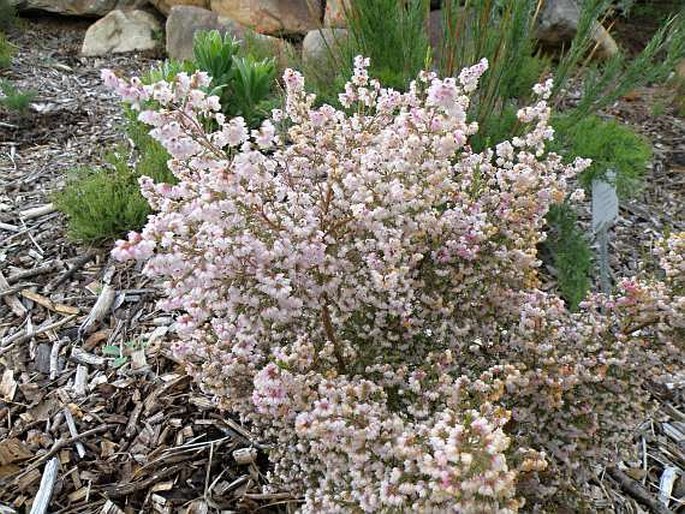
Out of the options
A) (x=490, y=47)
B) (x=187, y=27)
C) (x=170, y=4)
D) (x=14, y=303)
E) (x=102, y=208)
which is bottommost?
(x=170, y=4)

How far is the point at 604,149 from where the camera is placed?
277 centimetres

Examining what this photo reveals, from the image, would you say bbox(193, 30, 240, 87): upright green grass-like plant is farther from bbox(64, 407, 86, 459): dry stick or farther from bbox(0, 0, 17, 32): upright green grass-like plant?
bbox(0, 0, 17, 32): upright green grass-like plant

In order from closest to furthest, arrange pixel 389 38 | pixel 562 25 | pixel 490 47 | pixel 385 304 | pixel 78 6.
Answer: pixel 385 304 → pixel 490 47 → pixel 389 38 → pixel 562 25 → pixel 78 6


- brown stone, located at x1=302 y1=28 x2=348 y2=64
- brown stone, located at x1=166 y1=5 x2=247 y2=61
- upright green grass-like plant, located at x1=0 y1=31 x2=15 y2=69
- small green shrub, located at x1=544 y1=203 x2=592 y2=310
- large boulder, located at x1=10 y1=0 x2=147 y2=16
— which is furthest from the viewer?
large boulder, located at x1=10 y1=0 x2=147 y2=16

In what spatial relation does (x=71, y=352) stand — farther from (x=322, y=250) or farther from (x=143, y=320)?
(x=322, y=250)

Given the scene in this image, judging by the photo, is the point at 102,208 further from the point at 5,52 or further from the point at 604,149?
the point at 5,52

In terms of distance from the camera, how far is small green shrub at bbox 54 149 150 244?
8.77 ft

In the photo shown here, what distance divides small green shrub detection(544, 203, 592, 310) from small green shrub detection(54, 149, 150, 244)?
1.72 meters

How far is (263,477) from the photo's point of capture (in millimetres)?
1846

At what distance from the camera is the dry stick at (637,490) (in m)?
1.82

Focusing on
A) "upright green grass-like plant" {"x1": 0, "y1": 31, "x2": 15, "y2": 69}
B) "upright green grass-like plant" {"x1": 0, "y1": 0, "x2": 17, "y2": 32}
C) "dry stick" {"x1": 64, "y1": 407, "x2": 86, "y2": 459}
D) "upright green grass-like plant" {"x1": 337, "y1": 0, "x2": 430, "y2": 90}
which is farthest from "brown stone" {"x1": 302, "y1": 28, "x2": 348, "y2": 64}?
"upright green grass-like plant" {"x1": 0, "y1": 0, "x2": 17, "y2": 32}

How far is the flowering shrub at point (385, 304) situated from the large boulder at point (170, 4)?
4.91m

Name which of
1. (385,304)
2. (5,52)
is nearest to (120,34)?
(5,52)

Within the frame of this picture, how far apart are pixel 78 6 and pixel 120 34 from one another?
0.80 metres
